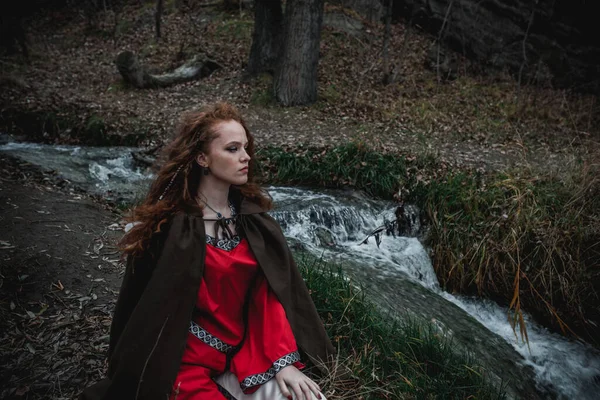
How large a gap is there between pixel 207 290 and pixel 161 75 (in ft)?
36.2

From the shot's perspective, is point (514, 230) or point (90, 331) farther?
point (514, 230)

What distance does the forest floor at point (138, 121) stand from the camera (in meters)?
3.35

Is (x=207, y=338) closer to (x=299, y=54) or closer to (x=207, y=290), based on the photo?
(x=207, y=290)

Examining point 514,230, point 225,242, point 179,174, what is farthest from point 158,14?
point 225,242

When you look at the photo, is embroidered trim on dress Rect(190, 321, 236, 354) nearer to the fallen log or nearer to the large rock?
the fallen log

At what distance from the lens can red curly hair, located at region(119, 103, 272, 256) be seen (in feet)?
6.82

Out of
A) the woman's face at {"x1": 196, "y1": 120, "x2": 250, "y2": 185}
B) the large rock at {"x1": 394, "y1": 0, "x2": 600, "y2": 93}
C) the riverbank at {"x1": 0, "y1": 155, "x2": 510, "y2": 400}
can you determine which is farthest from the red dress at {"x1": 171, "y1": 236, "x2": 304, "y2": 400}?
the large rock at {"x1": 394, "y1": 0, "x2": 600, "y2": 93}

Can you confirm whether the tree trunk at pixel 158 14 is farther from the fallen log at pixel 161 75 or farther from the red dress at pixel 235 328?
the red dress at pixel 235 328

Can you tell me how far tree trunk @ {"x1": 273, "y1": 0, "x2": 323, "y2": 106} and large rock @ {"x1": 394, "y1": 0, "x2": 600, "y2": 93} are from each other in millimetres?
4559

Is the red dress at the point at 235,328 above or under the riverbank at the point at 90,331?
above

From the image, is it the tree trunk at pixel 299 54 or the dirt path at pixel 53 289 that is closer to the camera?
the dirt path at pixel 53 289

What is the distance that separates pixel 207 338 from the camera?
7.12 ft

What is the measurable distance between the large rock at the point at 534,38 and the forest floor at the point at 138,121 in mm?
866

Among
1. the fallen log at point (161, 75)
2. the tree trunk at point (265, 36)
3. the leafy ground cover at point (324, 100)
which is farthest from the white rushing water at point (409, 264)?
the fallen log at point (161, 75)
